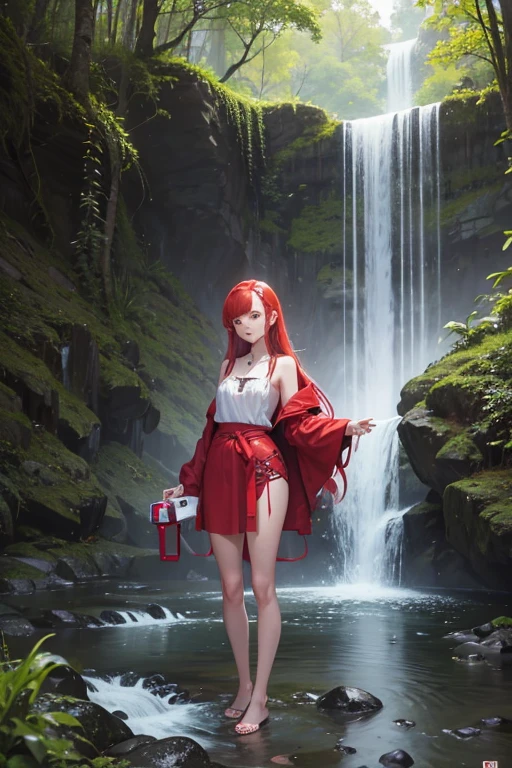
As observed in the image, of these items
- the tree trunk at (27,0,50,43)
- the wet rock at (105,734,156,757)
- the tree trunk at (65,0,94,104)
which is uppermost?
the tree trunk at (27,0,50,43)

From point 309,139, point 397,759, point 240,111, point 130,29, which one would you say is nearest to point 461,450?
point 397,759

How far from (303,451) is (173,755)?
170cm

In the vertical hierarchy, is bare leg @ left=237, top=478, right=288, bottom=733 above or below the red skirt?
below

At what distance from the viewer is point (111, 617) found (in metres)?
8.10

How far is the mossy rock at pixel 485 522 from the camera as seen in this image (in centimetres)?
974

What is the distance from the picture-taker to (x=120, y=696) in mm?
4777

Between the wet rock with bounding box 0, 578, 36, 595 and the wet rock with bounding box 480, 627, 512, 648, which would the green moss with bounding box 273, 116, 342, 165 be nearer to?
the wet rock with bounding box 0, 578, 36, 595

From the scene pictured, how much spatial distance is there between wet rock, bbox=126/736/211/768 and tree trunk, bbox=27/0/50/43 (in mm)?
18541

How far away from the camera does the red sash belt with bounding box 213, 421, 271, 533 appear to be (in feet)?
13.8

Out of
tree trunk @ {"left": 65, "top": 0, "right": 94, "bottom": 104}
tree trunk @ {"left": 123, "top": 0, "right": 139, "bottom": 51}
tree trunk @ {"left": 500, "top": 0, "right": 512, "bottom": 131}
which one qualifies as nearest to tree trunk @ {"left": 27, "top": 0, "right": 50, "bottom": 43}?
tree trunk @ {"left": 65, "top": 0, "right": 94, "bottom": 104}

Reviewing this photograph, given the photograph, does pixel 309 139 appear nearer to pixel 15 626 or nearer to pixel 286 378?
pixel 15 626

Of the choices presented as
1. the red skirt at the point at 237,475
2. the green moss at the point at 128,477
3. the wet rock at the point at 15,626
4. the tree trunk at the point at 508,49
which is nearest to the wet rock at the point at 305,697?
the red skirt at the point at 237,475

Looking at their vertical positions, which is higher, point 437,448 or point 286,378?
point 286,378

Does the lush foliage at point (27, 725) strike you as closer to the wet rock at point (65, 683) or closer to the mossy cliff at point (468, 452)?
the wet rock at point (65, 683)
